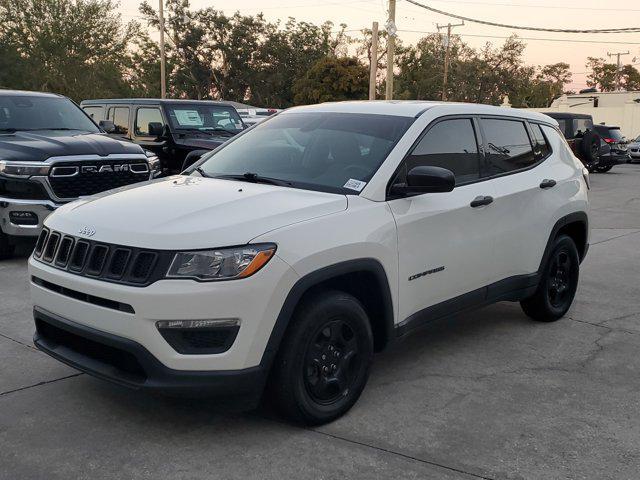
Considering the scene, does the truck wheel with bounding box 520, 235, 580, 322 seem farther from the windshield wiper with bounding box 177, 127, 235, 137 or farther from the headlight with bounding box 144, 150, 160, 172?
the windshield wiper with bounding box 177, 127, 235, 137

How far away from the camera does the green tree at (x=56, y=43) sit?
137ft

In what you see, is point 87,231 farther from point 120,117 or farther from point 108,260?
point 120,117

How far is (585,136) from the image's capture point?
20328 millimetres

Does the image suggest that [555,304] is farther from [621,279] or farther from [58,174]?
[58,174]

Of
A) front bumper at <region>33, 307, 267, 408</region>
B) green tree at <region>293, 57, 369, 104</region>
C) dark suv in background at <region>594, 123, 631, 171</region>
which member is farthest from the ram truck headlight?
green tree at <region>293, 57, 369, 104</region>

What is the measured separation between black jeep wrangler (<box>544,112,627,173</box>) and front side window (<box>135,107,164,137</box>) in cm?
1185

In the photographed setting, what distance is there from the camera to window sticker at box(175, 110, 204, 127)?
472 inches

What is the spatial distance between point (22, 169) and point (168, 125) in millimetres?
4488

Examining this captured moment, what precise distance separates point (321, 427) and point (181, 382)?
0.86 metres

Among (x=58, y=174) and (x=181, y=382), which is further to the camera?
(x=58, y=174)

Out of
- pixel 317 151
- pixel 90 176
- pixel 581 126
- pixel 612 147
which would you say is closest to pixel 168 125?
pixel 90 176

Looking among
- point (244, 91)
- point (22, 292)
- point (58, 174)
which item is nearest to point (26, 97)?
point (58, 174)

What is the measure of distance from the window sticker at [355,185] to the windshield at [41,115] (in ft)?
19.2

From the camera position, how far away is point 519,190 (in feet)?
16.7
